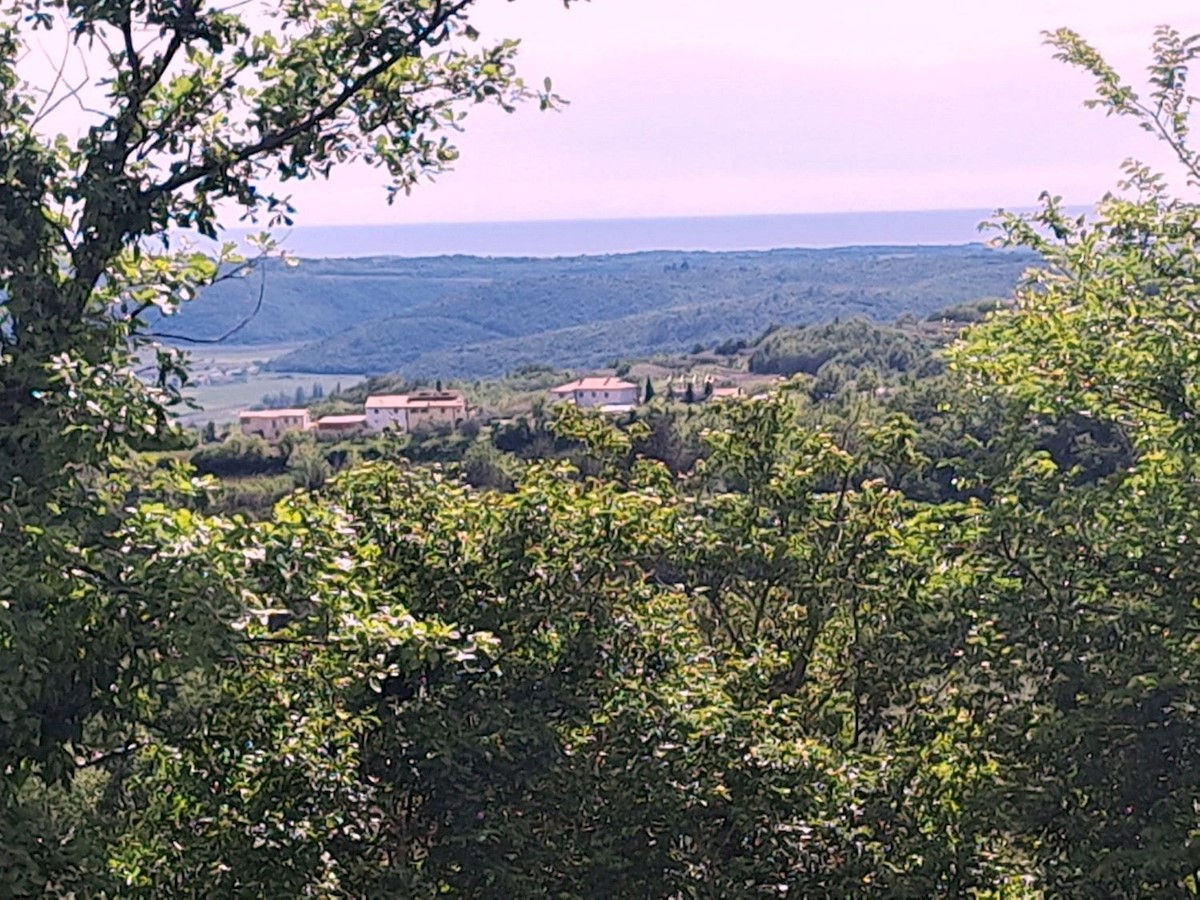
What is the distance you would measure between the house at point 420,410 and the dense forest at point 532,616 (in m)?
60.4

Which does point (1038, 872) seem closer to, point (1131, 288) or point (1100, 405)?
point (1100, 405)

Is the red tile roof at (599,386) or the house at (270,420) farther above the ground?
the red tile roof at (599,386)

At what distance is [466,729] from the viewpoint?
5305 mm

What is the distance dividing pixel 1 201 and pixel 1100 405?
14.5ft

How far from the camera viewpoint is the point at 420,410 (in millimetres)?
76562

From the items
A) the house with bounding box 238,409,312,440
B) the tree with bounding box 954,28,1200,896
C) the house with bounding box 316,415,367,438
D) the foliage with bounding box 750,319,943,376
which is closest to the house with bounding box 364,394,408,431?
the house with bounding box 316,415,367,438

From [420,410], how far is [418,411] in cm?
30

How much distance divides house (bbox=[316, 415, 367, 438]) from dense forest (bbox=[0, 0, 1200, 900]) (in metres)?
63.3

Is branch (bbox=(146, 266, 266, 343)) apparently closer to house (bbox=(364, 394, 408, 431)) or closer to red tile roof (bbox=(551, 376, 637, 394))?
house (bbox=(364, 394, 408, 431))

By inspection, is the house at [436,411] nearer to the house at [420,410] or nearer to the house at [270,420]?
the house at [420,410]

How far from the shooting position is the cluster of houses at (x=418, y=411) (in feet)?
233

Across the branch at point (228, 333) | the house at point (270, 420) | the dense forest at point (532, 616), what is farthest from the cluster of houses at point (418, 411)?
the branch at point (228, 333)

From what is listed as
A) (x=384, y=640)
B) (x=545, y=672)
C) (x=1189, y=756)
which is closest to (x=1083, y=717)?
(x=1189, y=756)

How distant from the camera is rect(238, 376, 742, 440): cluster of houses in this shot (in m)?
71.1
